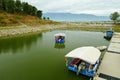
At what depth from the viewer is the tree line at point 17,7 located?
188 ft

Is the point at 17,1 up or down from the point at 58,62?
up

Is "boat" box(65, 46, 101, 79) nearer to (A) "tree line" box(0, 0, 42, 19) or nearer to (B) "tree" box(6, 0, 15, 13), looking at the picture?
(B) "tree" box(6, 0, 15, 13)

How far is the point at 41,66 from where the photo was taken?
14.5 metres

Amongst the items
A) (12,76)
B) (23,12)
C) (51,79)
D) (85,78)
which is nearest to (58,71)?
(51,79)

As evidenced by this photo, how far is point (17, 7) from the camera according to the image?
61.3m

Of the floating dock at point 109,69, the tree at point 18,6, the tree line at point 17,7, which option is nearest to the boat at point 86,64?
the floating dock at point 109,69

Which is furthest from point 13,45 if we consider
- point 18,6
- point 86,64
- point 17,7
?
point 18,6

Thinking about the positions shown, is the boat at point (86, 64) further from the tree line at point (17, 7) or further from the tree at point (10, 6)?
the tree line at point (17, 7)

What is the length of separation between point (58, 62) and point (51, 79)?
13.3 ft

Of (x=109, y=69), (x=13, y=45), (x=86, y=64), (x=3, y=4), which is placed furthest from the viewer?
(x=3, y=4)

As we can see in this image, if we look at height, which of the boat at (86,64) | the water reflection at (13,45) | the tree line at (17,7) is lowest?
the water reflection at (13,45)

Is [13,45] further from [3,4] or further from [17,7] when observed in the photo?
[17,7]

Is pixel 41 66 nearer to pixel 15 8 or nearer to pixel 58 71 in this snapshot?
pixel 58 71

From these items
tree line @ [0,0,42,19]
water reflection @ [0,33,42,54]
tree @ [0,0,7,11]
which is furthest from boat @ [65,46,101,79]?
tree @ [0,0,7,11]
